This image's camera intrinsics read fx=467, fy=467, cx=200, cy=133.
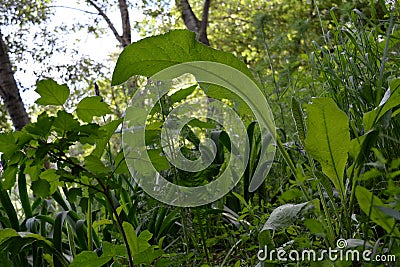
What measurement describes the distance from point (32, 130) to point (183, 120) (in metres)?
0.55

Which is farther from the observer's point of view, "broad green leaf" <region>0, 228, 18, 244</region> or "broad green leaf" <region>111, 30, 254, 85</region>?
"broad green leaf" <region>0, 228, 18, 244</region>

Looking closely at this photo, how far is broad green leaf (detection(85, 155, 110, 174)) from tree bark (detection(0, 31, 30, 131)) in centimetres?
294

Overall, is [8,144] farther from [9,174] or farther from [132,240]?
[132,240]

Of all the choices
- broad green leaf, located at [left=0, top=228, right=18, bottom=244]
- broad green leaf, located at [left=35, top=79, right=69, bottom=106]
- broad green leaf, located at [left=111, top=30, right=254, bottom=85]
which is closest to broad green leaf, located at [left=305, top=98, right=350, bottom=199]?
broad green leaf, located at [left=111, top=30, right=254, bottom=85]

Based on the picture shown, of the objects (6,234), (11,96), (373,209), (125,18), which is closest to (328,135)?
(373,209)

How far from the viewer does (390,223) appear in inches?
23.1

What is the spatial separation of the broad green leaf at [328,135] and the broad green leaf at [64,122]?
15.6 inches

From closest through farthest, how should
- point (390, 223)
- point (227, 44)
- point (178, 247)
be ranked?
point (390, 223) → point (178, 247) → point (227, 44)

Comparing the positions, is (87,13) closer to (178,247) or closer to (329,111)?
(178,247)

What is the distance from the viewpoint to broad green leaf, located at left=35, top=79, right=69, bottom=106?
875mm

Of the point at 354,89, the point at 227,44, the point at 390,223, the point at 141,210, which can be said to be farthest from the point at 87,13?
the point at 390,223

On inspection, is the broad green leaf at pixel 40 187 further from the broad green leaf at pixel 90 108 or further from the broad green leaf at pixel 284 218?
the broad green leaf at pixel 284 218
